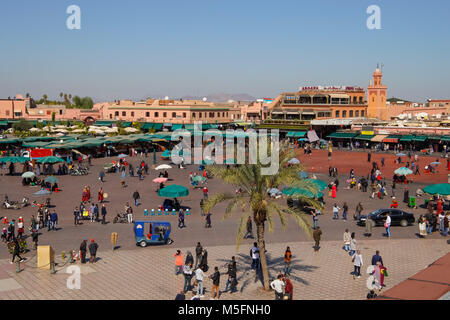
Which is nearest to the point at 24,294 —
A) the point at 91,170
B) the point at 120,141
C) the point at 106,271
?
the point at 106,271

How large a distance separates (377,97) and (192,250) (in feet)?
248

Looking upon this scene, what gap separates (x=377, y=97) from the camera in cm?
8869

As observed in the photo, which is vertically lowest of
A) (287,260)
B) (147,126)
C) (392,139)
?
(287,260)

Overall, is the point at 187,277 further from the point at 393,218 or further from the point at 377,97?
the point at 377,97

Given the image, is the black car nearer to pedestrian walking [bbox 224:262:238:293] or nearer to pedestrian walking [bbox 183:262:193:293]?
pedestrian walking [bbox 224:262:238:293]

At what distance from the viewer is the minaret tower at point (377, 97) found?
8862cm

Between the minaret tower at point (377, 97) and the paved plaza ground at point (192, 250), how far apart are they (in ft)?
199

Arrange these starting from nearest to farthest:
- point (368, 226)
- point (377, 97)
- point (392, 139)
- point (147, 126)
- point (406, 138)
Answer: point (368, 226) < point (406, 138) < point (392, 139) < point (147, 126) < point (377, 97)

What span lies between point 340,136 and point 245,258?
5350 centimetres

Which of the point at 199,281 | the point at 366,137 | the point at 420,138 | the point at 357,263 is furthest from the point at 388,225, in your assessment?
the point at 366,137

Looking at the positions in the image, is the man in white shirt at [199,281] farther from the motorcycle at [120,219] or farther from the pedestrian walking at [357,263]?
the motorcycle at [120,219]

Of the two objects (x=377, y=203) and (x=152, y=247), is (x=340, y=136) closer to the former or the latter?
(x=377, y=203)
